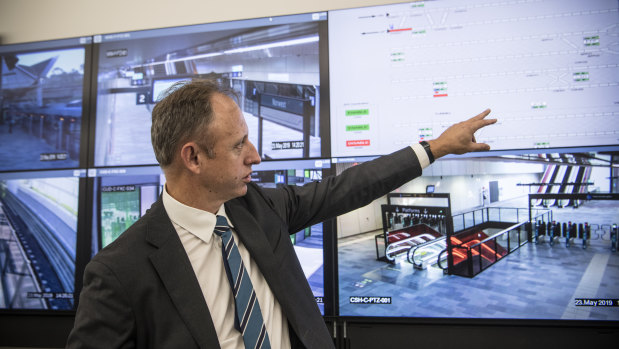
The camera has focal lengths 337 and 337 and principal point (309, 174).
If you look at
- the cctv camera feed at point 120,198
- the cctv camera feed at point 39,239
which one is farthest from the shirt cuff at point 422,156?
the cctv camera feed at point 39,239

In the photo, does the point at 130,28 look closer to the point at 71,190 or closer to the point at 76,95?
the point at 76,95

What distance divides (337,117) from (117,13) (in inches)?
64.7

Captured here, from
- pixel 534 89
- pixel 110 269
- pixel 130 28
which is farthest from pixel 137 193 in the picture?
pixel 534 89

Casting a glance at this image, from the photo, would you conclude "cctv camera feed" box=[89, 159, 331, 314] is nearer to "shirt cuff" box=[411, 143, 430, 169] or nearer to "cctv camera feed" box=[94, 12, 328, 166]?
"cctv camera feed" box=[94, 12, 328, 166]

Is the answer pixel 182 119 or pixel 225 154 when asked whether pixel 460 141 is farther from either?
pixel 182 119

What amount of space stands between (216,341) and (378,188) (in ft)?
2.13

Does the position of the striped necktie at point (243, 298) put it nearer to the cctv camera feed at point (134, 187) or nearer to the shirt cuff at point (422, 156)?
the shirt cuff at point (422, 156)

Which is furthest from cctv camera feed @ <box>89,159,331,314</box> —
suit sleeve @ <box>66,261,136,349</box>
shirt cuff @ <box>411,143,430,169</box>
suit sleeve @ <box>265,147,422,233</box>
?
suit sleeve @ <box>66,261,136,349</box>

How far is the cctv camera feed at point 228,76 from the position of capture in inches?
72.4

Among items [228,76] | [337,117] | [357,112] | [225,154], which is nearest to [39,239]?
[228,76]

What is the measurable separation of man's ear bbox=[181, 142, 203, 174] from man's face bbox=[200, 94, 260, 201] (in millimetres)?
18

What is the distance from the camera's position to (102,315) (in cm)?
76

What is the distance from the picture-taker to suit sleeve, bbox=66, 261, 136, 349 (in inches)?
29.1

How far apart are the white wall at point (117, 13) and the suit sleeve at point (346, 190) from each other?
1.23m
